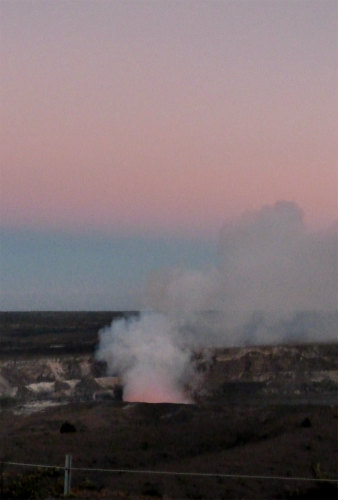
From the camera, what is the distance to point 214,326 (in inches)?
2345

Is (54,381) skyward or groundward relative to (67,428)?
skyward

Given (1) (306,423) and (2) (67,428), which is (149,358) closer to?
(2) (67,428)

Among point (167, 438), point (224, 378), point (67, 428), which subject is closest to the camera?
point (167, 438)

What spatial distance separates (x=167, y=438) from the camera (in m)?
26.8

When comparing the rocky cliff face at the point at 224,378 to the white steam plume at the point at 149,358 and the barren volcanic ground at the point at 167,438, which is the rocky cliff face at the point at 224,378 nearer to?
the barren volcanic ground at the point at 167,438

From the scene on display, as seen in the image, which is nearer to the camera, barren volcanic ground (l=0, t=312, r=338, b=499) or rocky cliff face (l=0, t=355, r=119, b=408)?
barren volcanic ground (l=0, t=312, r=338, b=499)

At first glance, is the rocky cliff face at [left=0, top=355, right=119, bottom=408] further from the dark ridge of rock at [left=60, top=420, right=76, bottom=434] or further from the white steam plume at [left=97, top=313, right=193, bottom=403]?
the dark ridge of rock at [left=60, top=420, right=76, bottom=434]

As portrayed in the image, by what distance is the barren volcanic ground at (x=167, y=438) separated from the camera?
18.7 m

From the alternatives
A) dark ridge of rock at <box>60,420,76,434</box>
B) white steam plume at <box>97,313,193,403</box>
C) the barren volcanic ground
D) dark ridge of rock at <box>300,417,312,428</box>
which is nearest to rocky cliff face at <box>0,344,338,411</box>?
the barren volcanic ground

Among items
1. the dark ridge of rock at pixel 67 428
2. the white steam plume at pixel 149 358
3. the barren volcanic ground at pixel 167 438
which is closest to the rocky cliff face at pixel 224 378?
the barren volcanic ground at pixel 167 438

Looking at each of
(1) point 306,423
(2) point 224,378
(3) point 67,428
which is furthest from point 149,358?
(1) point 306,423

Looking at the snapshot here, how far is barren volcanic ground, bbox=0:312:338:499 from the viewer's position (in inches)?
737

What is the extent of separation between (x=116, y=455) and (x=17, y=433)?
568 centimetres

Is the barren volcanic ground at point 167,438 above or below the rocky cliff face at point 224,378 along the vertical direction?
below
